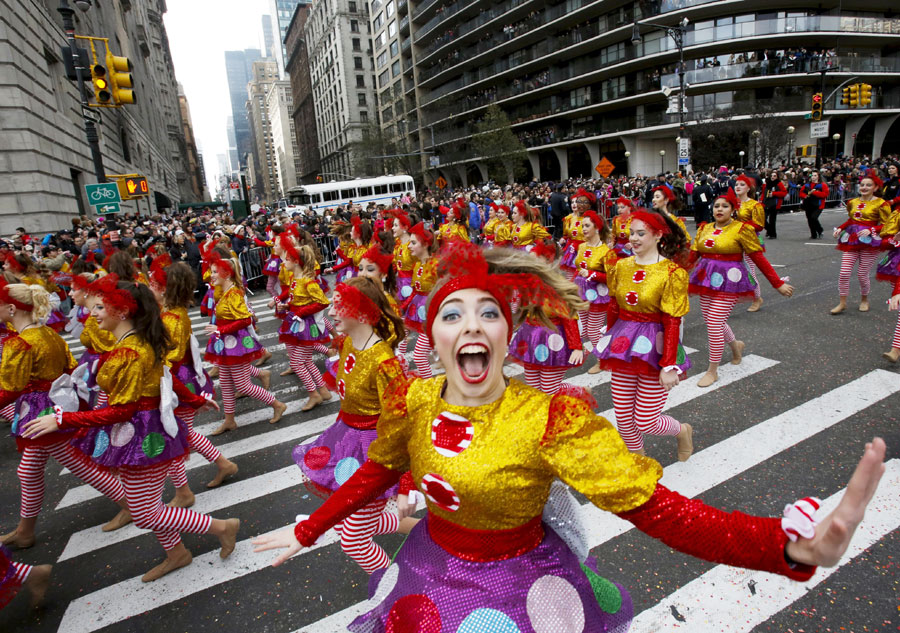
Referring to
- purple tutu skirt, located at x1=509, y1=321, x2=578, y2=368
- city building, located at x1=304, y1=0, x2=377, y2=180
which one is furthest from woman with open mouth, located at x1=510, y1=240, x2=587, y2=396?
city building, located at x1=304, y1=0, x2=377, y2=180

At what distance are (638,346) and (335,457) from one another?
229cm

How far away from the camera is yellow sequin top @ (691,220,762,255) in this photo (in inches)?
242

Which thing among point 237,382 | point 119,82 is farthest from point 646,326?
point 119,82

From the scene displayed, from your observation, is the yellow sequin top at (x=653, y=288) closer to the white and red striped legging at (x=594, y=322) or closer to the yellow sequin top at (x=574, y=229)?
the white and red striped legging at (x=594, y=322)

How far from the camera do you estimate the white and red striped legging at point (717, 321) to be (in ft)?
19.3

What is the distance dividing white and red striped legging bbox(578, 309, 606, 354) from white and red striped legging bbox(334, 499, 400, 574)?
175 inches

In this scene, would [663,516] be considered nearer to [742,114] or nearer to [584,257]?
[584,257]

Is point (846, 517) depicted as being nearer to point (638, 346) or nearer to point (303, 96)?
point (638, 346)

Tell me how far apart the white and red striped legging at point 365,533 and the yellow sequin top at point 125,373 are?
61.2 inches

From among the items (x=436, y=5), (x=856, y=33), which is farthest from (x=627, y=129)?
(x=436, y=5)

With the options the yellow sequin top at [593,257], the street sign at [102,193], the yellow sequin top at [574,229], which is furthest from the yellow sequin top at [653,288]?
the street sign at [102,193]

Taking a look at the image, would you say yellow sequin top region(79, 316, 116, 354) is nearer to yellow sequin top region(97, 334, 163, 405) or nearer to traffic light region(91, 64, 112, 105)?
yellow sequin top region(97, 334, 163, 405)

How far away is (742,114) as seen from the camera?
3431cm

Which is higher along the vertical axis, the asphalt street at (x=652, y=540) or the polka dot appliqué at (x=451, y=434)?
the polka dot appliqué at (x=451, y=434)
